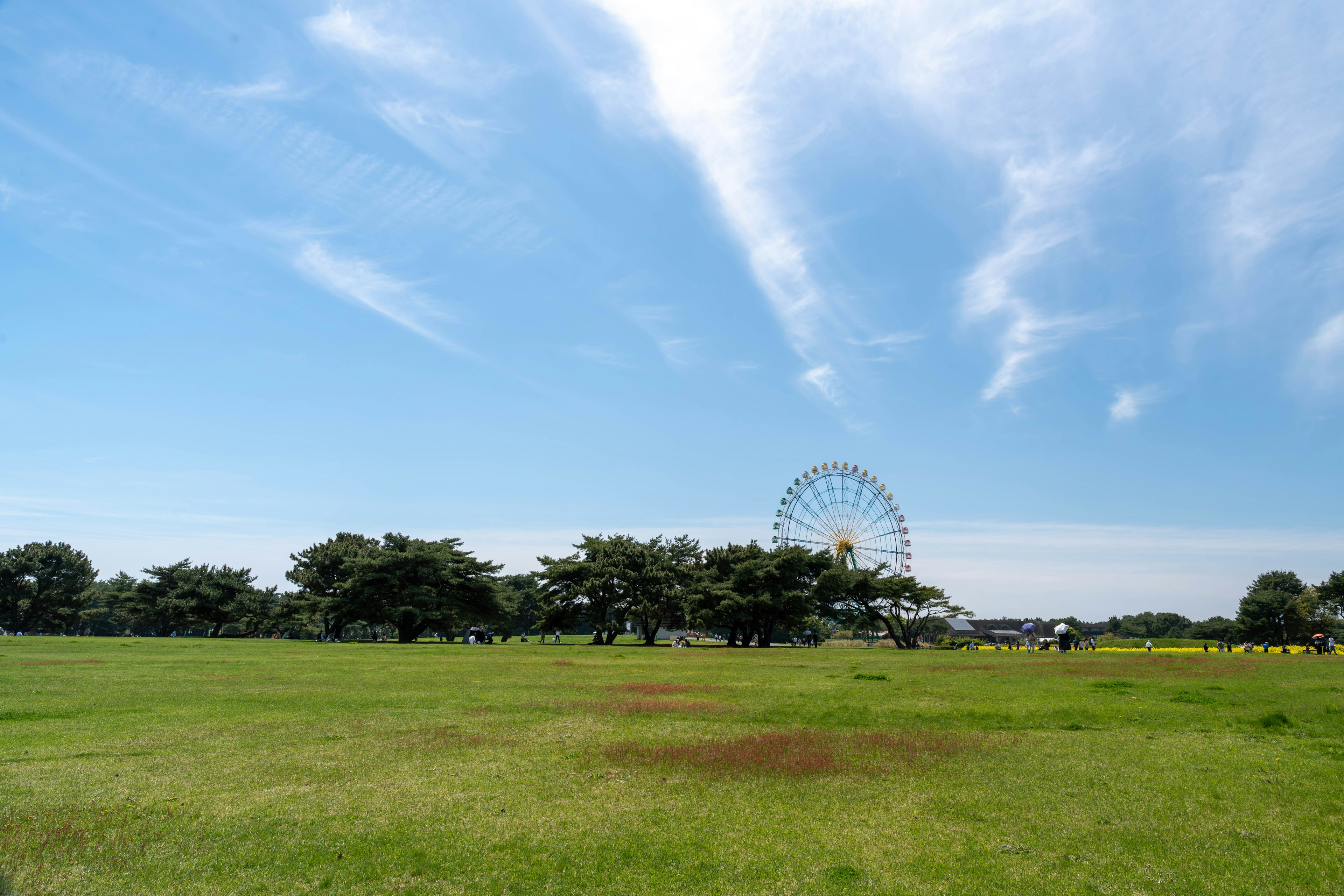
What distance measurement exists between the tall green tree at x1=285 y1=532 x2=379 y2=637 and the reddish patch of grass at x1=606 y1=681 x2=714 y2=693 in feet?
175

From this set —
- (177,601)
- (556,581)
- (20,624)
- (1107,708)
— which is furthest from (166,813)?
(20,624)

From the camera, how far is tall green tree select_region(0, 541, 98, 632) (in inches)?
3445

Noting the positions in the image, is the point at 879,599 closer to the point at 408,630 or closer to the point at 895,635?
the point at 895,635

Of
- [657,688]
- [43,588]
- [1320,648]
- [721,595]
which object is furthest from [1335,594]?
[43,588]

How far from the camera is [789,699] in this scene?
2052cm

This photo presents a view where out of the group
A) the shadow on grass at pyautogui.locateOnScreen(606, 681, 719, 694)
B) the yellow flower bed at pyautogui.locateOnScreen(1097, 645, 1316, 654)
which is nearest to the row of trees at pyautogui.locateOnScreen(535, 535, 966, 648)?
the yellow flower bed at pyautogui.locateOnScreen(1097, 645, 1316, 654)

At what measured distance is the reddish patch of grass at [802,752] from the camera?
12414mm

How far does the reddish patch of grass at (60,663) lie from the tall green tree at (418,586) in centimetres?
3445

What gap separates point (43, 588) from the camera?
90.4m

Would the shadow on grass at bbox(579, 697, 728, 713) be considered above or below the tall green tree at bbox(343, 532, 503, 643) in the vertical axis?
below

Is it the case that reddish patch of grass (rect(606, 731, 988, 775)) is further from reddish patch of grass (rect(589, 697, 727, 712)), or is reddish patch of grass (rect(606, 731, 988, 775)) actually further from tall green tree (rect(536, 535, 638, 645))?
tall green tree (rect(536, 535, 638, 645))

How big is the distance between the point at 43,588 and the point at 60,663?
262 ft

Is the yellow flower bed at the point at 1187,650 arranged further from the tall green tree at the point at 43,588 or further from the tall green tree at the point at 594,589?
the tall green tree at the point at 43,588

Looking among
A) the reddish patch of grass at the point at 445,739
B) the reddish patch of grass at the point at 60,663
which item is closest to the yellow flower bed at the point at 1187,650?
the reddish patch of grass at the point at 445,739
